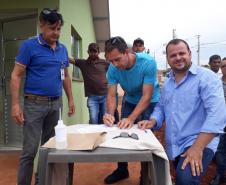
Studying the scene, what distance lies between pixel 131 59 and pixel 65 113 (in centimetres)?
236

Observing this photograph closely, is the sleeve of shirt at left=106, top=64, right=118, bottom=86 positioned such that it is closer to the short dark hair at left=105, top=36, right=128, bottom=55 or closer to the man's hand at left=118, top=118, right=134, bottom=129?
the short dark hair at left=105, top=36, right=128, bottom=55

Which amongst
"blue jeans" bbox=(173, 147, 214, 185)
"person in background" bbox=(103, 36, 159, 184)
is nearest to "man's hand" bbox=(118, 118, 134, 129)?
"person in background" bbox=(103, 36, 159, 184)

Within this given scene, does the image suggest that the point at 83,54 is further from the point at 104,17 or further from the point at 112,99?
the point at 112,99

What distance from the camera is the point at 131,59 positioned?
3.85 m

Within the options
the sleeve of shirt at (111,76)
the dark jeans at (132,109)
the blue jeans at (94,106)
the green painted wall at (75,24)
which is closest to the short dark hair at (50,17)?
the sleeve of shirt at (111,76)

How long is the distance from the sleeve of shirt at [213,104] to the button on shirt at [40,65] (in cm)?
173

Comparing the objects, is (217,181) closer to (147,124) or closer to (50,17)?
(147,124)

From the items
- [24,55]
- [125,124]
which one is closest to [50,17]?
[24,55]

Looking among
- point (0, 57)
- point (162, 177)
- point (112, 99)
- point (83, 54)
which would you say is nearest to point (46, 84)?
point (112, 99)

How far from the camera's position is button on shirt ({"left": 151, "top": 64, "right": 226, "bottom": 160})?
9.02 feet

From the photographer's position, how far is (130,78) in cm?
400

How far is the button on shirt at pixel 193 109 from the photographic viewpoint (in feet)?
9.02

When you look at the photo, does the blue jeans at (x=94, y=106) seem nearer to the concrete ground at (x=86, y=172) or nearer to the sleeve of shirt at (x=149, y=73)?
the concrete ground at (x=86, y=172)

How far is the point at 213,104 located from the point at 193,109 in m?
0.20
